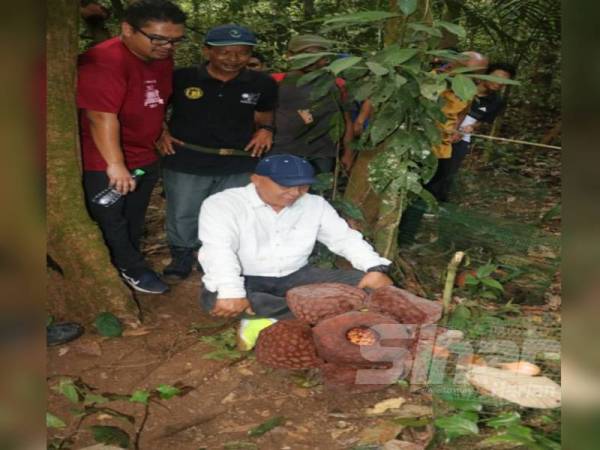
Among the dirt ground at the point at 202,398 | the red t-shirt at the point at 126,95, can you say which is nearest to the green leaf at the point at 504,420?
the dirt ground at the point at 202,398

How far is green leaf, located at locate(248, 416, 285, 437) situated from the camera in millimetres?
2275

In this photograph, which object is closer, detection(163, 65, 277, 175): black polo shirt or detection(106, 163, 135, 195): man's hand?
detection(106, 163, 135, 195): man's hand

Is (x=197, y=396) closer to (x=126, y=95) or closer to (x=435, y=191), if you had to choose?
(x=126, y=95)

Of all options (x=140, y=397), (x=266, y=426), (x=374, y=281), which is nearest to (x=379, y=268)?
(x=374, y=281)

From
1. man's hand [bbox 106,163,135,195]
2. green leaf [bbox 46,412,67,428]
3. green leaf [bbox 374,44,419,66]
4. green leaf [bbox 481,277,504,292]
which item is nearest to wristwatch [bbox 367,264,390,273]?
green leaf [bbox 481,277,504,292]

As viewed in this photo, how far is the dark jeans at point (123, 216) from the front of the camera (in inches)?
122

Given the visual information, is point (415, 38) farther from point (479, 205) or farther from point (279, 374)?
point (479, 205)

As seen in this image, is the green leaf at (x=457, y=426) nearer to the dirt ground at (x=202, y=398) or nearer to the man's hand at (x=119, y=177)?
the dirt ground at (x=202, y=398)

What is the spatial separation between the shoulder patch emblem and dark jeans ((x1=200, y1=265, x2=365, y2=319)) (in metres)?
1.08

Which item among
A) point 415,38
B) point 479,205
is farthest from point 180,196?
point 479,205

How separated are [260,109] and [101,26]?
51.1 inches

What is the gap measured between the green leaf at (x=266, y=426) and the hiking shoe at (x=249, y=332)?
20.6 inches

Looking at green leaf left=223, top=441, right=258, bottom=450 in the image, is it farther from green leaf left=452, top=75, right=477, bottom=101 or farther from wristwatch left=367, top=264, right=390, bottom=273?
green leaf left=452, top=75, right=477, bottom=101

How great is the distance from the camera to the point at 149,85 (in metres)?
3.11
